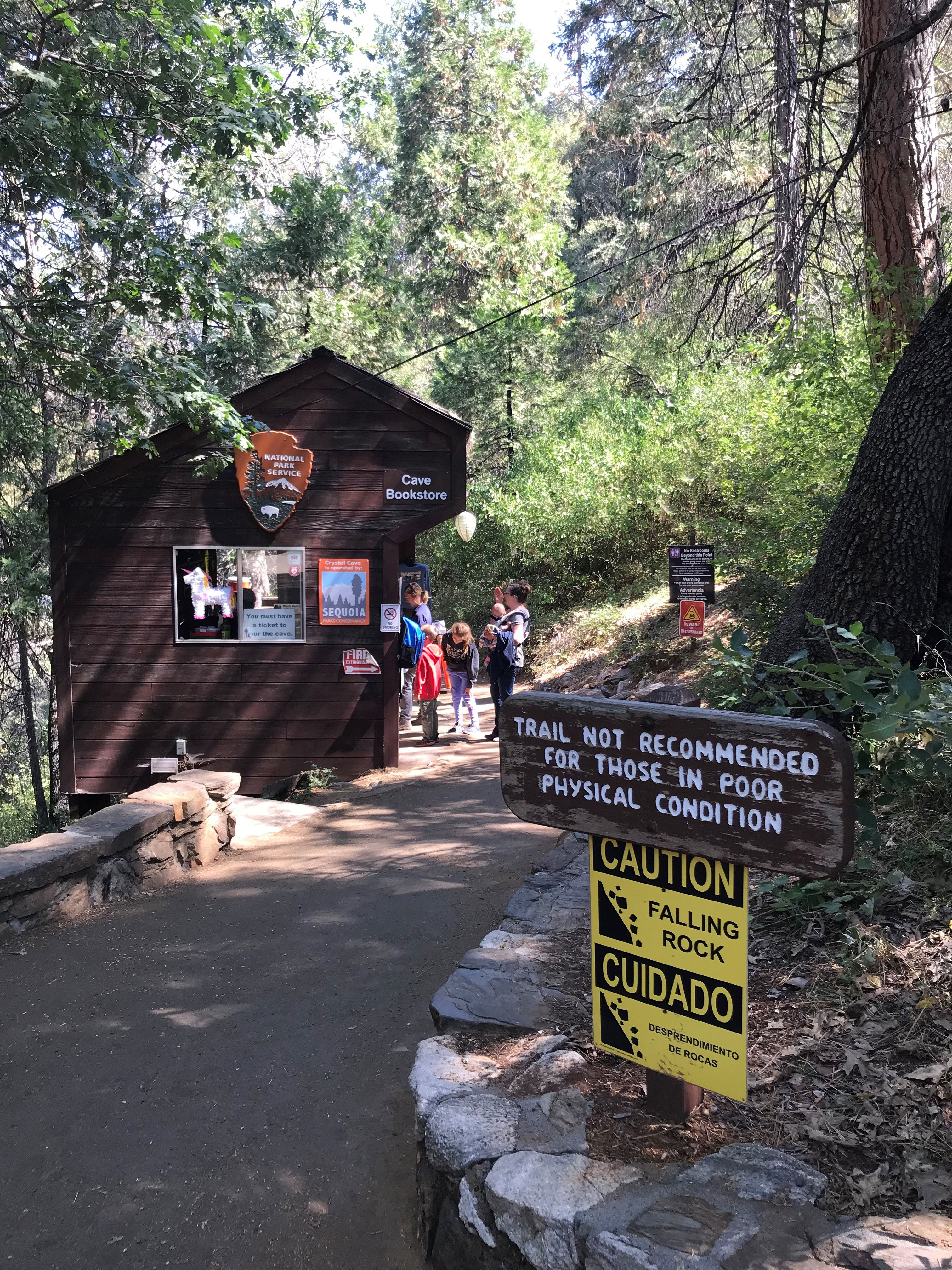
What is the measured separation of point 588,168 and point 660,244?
96.2ft

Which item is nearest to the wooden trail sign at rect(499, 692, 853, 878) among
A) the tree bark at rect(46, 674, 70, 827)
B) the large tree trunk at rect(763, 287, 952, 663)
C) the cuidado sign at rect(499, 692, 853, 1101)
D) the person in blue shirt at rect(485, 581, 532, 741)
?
the cuidado sign at rect(499, 692, 853, 1101)

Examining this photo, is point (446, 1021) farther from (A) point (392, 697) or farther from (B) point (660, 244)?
(B) point (660, 244)

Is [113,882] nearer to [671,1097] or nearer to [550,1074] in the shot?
[550,1074]

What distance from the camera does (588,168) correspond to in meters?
35.1

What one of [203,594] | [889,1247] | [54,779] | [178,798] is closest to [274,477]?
[203,594]

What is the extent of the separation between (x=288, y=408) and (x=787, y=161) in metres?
9.00

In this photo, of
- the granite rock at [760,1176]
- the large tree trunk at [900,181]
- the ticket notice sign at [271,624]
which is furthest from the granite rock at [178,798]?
A: the large tree trunk at [900,181]

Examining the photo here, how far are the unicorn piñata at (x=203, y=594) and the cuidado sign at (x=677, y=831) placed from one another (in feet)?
25.6

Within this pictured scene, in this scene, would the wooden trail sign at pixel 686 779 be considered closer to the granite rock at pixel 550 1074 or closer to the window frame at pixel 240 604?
the granite rock at pixel 550 1074

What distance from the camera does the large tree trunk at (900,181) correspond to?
23.4ft

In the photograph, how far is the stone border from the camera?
2168 millimetres

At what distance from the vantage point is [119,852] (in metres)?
6.37

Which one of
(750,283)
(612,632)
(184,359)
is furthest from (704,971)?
(750,283)

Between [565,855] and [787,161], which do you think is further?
[787,161]
